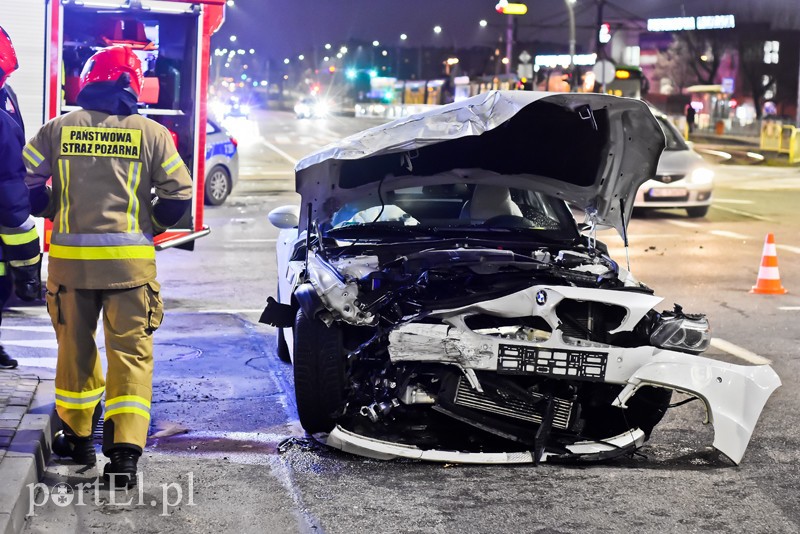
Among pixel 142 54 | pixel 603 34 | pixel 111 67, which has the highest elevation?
pixel 603 34

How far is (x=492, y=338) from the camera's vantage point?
5488 millimetres

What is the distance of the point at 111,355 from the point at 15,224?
73cm

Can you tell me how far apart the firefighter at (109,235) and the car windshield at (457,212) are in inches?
69.3

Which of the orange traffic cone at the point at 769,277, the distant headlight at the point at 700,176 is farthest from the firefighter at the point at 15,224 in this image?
the distant headlight at the point at 700,176

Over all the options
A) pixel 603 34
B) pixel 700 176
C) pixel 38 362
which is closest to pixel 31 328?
pixel 38 362

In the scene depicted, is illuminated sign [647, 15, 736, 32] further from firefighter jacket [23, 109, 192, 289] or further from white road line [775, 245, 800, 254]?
firefighter jacket [23, 109, 192, 289]

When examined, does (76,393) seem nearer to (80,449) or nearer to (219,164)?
(80,449)

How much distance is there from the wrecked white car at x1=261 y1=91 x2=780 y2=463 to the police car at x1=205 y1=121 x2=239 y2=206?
12.9m

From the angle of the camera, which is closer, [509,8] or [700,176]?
[700,176]

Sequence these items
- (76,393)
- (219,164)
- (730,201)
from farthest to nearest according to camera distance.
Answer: (730,201), (219,164), (76,393)

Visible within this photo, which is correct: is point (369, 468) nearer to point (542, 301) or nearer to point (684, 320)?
A: point (542, 301)

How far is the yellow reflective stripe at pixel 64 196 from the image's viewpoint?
5246mm

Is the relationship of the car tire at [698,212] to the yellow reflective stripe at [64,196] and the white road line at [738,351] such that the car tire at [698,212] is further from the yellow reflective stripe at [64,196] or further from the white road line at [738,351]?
the yellow reflective stripe at [64,196]

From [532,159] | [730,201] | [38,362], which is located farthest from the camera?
[730,201]
